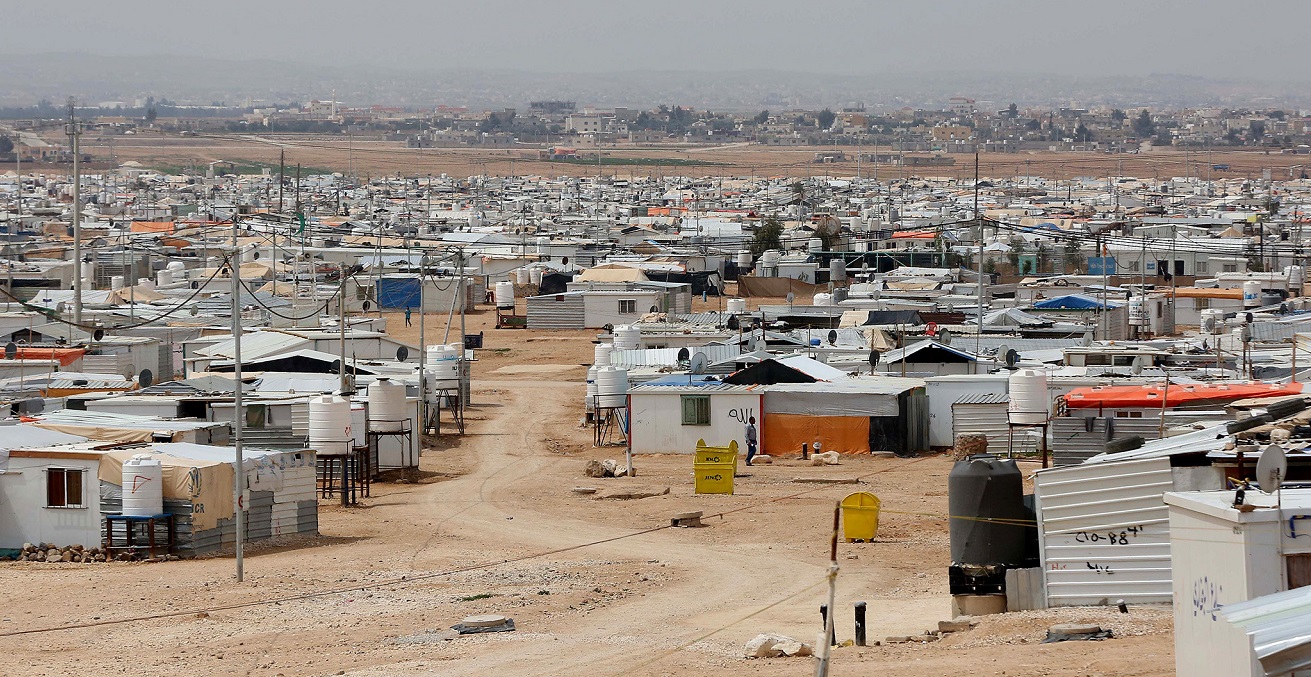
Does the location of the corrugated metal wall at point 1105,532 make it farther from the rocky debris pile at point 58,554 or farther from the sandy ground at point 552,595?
the rocky debris pile at point 58,554

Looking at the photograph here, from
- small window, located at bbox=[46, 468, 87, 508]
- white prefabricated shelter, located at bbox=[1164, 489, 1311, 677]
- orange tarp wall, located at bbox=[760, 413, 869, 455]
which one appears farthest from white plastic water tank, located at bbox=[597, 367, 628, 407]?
white prefabricated shelter, located at bbox=[1164, 489, 1311, 677]

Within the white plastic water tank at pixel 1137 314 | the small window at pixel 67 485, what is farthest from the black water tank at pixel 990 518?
the white plastic water tank at pixel 1137 314

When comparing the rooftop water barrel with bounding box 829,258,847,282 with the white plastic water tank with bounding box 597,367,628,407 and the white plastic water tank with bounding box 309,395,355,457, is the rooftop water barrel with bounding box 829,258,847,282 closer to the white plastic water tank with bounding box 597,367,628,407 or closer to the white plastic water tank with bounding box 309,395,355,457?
the white plastic water tank with bounding box 597,367,628,407

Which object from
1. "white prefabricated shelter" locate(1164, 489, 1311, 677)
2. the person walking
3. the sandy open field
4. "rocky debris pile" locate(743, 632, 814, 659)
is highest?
the sandy open field

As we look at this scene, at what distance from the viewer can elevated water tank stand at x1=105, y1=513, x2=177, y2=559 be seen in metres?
17.9

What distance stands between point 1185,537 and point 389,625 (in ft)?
23.9

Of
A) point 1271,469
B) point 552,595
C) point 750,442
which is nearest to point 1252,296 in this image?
Result: point 750,442

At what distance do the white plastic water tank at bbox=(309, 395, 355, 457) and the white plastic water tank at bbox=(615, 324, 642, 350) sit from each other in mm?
13027

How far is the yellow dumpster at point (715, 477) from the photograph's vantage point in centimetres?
2183

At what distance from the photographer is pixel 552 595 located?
15.4m

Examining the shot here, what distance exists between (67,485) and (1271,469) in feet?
43.2

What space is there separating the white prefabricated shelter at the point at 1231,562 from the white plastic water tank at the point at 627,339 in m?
Result: 25.3

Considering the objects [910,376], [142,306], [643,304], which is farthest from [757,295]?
[910,376]

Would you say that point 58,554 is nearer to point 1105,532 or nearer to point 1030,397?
point 1105,532
